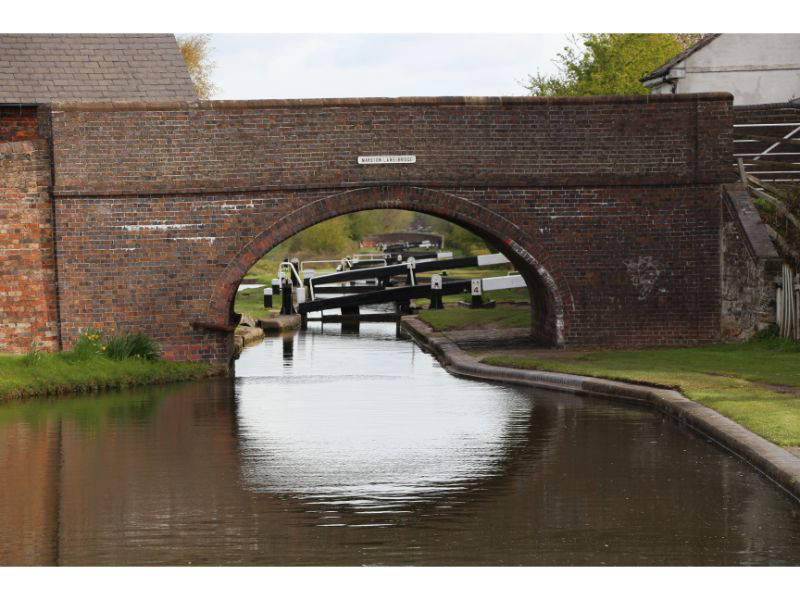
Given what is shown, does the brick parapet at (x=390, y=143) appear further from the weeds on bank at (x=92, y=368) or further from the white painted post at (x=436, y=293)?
the white painted post at (x=436, y=293)

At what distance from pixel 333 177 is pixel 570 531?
1187 cm

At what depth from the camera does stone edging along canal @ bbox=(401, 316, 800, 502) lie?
9.48 meters

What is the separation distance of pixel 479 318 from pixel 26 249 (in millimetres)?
10398

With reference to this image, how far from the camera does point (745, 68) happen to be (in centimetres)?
2745

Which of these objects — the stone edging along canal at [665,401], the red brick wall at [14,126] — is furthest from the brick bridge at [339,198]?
the stone edging along canal at [665,401]

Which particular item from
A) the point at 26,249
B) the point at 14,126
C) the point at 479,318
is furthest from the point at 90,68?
the point at 479,318

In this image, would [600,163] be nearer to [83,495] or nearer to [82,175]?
[82,175]

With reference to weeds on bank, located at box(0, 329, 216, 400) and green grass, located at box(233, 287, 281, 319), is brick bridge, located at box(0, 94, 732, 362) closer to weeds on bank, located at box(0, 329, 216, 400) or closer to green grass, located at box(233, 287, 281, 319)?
weeds on bank, located at box(0, 329, 216, 400)

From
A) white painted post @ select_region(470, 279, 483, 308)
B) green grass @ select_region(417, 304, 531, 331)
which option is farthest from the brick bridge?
white painted post @ select_region(470, 279, 483, 308)

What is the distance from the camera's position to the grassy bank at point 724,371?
11.6m

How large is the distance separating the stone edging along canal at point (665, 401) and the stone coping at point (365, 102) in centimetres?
403

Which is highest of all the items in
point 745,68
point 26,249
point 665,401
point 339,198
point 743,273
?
point 745,68

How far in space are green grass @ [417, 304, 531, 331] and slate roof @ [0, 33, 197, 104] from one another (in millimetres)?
7816

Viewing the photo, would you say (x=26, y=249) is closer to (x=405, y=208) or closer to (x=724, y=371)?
(x=405, y=208)
